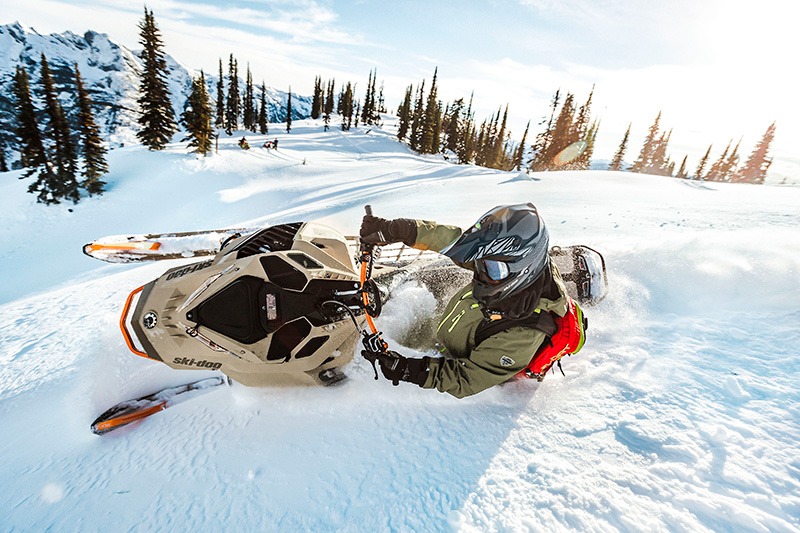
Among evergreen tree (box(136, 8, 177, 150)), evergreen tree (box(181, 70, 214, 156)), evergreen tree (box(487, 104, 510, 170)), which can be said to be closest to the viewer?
Result: evergreen tree (box(181, 70, 214, 156))

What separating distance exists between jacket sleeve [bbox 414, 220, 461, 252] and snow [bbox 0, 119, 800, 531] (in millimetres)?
617

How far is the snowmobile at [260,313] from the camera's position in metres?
2.66

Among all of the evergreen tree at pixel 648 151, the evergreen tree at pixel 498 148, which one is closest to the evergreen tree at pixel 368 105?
the evergreen tree at pixel 498 148

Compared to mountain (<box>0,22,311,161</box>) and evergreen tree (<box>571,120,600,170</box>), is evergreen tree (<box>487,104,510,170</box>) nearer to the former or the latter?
evergreen tree (<box>571,120,600,170</box>)

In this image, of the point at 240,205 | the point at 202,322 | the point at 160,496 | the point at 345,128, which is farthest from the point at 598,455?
the point at 345,128

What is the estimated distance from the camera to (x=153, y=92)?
29688mm

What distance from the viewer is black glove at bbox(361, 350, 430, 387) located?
261 centimetres

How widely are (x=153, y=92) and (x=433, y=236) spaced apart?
1444 inches

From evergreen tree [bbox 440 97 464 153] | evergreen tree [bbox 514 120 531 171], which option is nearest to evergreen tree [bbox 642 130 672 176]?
evergreen tree [bbox 514 120 531 171]

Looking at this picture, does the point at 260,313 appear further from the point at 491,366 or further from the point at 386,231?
the point at 491,366

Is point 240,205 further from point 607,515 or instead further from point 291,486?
point 607,515

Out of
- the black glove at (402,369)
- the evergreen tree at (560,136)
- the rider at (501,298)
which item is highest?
the evergreen tree at (560,136)

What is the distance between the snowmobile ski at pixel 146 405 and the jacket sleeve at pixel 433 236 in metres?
2.33

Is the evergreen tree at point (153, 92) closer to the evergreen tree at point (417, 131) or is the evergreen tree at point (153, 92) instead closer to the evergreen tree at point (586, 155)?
the evergreen tree at point (417, 131)
